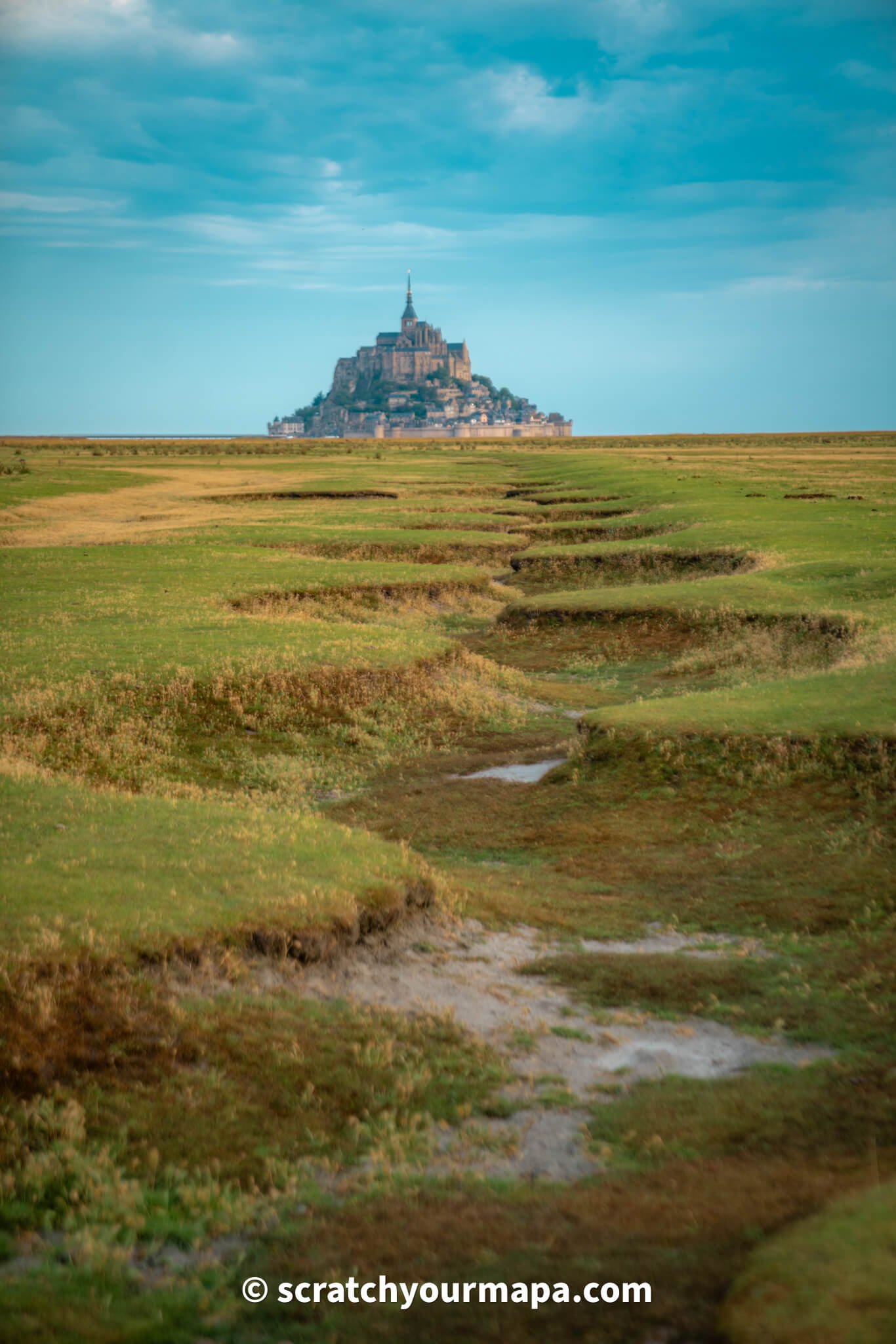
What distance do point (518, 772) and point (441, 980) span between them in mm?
11696

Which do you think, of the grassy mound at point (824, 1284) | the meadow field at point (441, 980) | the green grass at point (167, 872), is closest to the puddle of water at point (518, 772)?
the meadow field at point (441, 980)

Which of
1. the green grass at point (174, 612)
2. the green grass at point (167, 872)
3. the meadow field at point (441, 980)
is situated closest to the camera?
the meadow field at point (441, 980)

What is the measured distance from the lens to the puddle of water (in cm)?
2531

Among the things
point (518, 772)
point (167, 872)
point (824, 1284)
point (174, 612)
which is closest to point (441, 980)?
point (167, 872)

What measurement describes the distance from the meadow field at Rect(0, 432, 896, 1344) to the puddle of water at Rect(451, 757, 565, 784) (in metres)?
0.19

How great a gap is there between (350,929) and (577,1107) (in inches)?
Result: 172

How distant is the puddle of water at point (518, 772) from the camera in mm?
25312

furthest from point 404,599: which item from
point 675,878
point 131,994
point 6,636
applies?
point 131,994

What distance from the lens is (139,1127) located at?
32.6ft

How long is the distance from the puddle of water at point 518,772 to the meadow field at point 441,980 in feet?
0.61

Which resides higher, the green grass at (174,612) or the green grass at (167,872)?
the green grass at (174,612)

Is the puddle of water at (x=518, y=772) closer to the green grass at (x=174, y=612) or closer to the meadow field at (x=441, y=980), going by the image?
the meadow field at (x=441, y=980)

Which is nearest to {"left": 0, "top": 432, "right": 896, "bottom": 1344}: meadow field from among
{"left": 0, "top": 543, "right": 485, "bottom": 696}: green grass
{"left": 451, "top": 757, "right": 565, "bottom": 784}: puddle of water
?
{"left": 451, "top": 757, "right": 565, "bottom": 784}: puddle of water

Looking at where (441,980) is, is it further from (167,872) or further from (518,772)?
(518,772)
